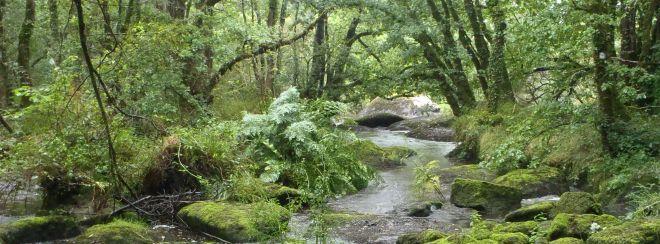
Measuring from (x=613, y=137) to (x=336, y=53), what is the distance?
12.6 m

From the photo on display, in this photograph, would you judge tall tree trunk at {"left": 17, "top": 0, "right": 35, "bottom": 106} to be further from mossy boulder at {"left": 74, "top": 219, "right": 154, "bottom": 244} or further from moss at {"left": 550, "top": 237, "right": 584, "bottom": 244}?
moss at {"left": 550, "top": 237, "right": 584, "bottom": 244}

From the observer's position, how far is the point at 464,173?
1299cm

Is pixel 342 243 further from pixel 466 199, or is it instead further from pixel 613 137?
pixel 613 137

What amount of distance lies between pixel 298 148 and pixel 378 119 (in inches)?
700

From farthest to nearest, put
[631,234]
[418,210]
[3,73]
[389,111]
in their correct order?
[389,111]
[3,73]
[418,210]
[631,234]

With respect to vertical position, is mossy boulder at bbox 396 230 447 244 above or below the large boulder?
below

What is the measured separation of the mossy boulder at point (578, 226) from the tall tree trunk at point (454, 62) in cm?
1169

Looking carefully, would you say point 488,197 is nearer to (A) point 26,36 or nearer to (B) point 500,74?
(B) point 500,74

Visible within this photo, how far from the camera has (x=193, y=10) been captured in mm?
17094

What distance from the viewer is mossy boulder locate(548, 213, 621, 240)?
6.67 metres

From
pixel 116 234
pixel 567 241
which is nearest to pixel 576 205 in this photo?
pixel 567 241

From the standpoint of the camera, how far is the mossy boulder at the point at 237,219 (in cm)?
651

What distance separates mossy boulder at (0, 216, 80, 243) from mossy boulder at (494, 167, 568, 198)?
7184 millimetres

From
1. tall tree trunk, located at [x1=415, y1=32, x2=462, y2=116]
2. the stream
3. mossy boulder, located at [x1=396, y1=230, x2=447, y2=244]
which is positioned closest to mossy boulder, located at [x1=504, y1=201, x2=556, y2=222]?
the stream
